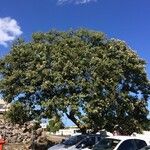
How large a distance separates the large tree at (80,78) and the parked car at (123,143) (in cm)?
792

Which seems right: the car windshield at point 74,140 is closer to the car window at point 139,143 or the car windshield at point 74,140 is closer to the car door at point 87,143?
the car door at point 87,143

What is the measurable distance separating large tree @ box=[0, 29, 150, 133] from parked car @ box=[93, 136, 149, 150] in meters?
7.92

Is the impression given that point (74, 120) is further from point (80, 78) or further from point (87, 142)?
point (87, 142)

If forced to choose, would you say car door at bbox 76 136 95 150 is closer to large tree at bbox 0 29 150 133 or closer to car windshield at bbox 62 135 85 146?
car windshield at bbox 62 135 85 146

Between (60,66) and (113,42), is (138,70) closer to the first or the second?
(113,42)

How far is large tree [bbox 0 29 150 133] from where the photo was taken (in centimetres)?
3038

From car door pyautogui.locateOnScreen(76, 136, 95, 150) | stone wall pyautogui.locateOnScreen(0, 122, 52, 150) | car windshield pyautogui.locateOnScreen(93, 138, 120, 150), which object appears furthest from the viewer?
stone wall pyautogui.locateOnScreen(0, 122, 52, 150)

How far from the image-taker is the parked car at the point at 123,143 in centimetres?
2103

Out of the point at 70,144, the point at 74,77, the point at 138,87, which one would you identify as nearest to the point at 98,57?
the point at 74,77

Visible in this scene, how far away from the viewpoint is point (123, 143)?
2111 cm

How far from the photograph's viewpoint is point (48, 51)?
106 ft

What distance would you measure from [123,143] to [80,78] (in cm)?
1031

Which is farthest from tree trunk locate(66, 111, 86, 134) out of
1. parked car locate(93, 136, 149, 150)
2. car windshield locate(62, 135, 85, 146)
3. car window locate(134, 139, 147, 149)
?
car window locate(134, 139, 147, 149)

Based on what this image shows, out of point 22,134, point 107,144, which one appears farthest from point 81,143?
point 22,134
